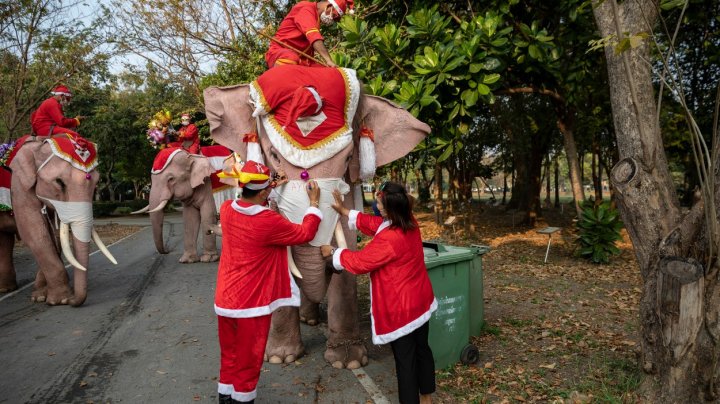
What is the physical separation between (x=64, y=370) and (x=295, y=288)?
2.38 meters

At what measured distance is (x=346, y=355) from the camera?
13.5 ft

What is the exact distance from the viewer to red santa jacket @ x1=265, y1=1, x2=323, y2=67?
4.25 m

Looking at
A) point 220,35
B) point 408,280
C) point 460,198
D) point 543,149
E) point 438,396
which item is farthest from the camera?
point 460,198

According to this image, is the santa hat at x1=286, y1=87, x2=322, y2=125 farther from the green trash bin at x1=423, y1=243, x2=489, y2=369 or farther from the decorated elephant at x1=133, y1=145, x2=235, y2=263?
the decorated elephant at x1=133, y1=145, x2=235, y2=263

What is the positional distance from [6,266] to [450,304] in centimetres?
685

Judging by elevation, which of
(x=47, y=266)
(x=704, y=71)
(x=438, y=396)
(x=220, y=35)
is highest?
(x=220, y=35)

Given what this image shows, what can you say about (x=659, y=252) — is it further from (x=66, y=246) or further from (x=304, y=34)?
(x=66, y=246)

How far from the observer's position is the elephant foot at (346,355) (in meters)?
4.11

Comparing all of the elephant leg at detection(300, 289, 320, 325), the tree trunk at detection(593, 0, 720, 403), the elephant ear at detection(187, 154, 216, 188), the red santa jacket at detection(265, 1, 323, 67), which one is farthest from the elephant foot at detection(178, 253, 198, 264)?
the tree trunk at detection(593, 0, 720, 403)

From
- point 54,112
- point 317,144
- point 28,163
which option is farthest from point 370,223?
point 54,112

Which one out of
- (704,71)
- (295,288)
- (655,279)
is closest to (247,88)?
(295,288)

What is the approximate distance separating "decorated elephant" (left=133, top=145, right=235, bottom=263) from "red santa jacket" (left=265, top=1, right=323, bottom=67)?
501cm

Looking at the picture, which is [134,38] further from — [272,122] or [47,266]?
[272,122]

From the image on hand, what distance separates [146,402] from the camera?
140 inches
